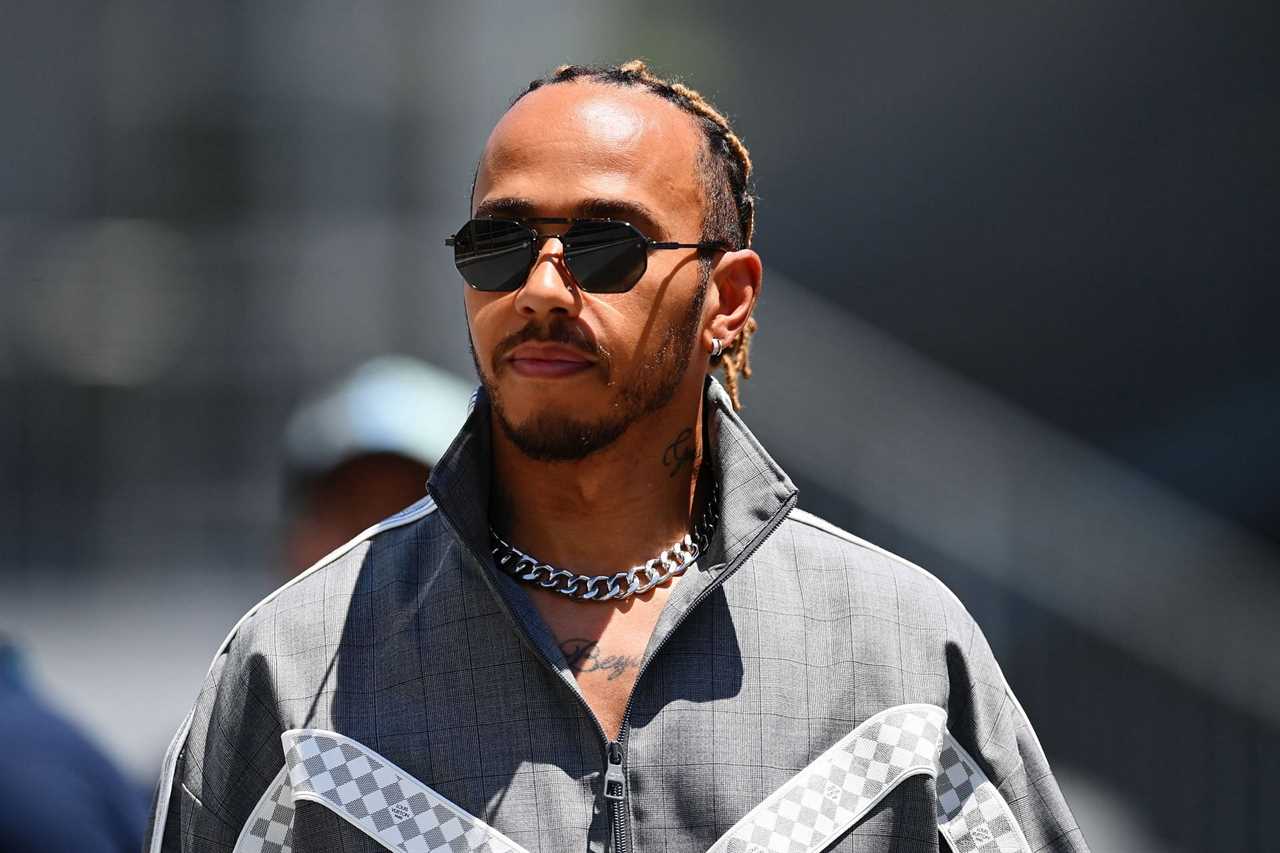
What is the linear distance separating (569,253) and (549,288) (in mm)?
59

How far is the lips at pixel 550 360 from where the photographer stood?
2244 millimetres

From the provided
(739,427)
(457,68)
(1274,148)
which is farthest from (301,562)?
(1274,148)

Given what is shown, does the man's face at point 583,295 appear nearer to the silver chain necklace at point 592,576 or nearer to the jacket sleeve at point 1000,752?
the silver chain necklace at point 592,576

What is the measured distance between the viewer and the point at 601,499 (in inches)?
94.7

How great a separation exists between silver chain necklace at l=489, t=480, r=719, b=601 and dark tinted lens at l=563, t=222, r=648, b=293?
0.38m

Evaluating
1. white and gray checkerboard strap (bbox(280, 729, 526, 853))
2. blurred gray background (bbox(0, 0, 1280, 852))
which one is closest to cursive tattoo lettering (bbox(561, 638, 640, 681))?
white and gray checkerboard strap (bbox(280, 729, 526, 853))

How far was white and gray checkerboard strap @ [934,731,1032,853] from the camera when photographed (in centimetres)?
238

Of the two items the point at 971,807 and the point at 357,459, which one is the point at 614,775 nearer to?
the point at 971,807

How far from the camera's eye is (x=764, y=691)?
2.31 meters

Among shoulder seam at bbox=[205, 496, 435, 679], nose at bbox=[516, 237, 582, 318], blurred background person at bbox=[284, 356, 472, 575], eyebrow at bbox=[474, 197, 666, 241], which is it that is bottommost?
blurred background person at bbox=[284, 356, 472, 575]

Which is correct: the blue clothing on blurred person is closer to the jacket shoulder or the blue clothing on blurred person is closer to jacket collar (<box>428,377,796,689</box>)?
jacket collar (<box>428,377,796,689</box>)

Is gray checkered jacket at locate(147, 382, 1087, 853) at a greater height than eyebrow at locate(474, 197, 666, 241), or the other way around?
eyebrow at locate(474, 197, 666, 241)

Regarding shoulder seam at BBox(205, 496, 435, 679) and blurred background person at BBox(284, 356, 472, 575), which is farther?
blurred background person at BBox(284, 356, 472, 575)

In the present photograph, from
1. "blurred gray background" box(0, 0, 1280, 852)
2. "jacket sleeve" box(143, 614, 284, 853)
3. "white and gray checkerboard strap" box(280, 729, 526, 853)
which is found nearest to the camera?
"white and gray checkerboard strap" box(280, 729, 526, 853)
